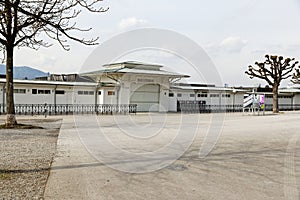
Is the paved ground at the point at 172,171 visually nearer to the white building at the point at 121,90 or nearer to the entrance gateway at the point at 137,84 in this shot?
the white building at the point at 121,90

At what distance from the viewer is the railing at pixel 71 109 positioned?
2161 centimetres

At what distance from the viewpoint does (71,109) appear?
77.2 feet

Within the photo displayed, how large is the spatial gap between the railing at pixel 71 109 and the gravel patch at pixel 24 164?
38.2 ft

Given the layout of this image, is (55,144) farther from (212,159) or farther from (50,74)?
(50,74)

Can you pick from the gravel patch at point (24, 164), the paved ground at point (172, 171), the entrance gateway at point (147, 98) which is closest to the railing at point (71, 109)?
the entrance gateway at point (147, 98)

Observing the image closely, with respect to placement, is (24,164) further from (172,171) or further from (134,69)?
(134,69)

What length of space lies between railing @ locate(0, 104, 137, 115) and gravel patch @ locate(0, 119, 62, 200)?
11.6m

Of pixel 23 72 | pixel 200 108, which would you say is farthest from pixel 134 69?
pixel 23 72

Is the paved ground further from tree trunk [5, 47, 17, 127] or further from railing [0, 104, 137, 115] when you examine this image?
railing [0, 104, 137, 115]

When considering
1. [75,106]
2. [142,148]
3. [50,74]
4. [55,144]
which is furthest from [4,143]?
[50,74]

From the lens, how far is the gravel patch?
15.1 ft

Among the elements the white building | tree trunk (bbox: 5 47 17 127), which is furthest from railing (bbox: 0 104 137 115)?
tree trunk (bbox: 5 47 17 127)

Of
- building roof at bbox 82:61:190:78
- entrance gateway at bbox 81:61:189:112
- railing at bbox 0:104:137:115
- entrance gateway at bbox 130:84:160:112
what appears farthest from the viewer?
entrance gateway at bbox 130:84:160:112

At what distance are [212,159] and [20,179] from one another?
4091 millimetres
